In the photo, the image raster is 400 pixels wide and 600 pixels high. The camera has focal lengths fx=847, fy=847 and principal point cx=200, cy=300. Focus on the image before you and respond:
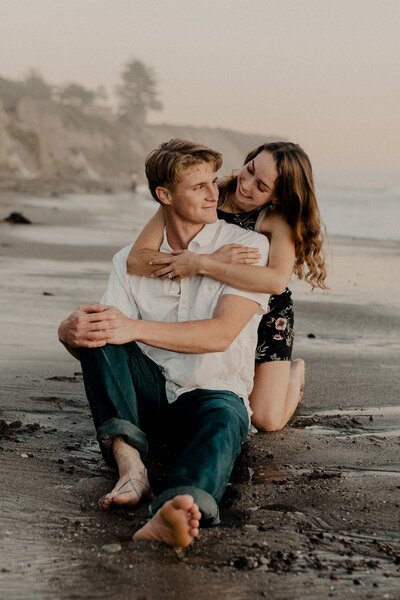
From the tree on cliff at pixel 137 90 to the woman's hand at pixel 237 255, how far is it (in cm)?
11946

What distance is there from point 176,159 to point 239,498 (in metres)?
1.54

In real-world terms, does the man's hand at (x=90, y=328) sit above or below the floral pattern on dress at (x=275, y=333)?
above

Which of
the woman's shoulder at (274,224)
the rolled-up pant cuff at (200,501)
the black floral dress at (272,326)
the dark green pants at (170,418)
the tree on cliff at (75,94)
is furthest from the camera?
the tree on cliff at (75,94)

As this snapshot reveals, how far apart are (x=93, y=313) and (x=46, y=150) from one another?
57702 mm

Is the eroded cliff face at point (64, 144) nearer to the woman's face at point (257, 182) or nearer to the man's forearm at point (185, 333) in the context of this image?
the woman's face at point (257, 182)

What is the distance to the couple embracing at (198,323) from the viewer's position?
3.36 metres

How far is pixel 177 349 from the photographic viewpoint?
144 inches

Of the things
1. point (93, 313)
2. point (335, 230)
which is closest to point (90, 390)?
point (93, 313)

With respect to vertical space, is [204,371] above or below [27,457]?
above

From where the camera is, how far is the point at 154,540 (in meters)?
2.82

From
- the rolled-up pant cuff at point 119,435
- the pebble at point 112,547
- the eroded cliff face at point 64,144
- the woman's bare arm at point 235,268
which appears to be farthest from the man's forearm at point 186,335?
the eroded cliff face at point 64,144

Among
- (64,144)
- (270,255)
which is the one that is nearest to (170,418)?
(270,255)

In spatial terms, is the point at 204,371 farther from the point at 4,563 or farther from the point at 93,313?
the point at 4,563

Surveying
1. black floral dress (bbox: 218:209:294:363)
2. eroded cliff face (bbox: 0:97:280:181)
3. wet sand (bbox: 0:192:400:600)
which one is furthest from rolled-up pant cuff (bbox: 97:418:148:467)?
eroded cliff face (bbox: 0:97:280:181)
